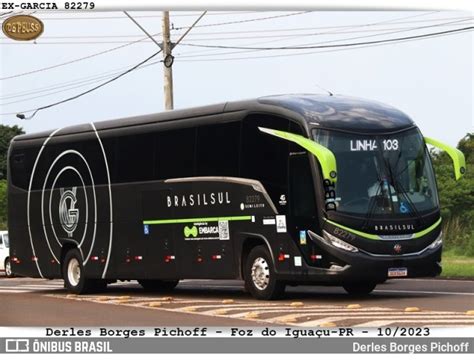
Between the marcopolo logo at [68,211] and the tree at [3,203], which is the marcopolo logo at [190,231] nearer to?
the marcopolo logo at [68,211]

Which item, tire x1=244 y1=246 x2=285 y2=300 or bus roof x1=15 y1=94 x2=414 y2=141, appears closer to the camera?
bus roof x1=15 y1=94 x2=414 y2=141

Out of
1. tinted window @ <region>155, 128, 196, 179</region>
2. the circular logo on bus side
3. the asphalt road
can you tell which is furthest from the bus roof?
the circular logo on bus side

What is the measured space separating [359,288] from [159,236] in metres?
3.90

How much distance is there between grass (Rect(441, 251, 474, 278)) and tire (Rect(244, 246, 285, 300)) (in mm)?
9291

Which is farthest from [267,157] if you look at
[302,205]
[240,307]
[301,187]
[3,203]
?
[3,203]

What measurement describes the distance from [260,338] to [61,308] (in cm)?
802

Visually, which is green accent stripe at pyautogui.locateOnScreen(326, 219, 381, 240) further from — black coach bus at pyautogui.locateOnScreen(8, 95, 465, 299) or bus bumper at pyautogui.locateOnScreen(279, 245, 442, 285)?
bus bumper at pyautogui.locateOnScreen(279, 245, 442, 285)

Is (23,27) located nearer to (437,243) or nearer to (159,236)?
(159,236)

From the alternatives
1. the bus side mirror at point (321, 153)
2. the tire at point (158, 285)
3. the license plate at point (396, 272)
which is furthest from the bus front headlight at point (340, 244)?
the tire at point (158, 285)

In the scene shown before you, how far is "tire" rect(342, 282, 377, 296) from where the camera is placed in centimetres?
2323

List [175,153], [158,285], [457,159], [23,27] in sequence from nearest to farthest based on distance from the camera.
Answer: [23,27] → [457,159] → [175,153] → [158,285]

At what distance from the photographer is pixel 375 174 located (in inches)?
821

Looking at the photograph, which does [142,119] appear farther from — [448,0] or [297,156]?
[448,0]

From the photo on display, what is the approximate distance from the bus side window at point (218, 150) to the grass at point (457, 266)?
9720 millimetres
